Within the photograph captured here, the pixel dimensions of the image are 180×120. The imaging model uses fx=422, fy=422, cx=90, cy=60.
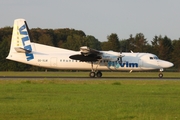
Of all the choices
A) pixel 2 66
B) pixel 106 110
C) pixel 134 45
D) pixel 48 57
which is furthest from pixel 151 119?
pixel 134 45

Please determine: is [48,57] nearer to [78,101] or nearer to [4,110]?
[78,101]

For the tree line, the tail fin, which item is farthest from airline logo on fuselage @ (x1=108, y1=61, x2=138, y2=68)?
the tree line

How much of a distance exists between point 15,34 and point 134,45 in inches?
1620

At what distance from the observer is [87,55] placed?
43.7 metres

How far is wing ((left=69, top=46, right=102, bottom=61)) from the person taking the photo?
4321 cm

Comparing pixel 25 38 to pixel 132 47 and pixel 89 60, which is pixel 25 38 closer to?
pixel 89 60

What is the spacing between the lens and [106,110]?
15273 mm

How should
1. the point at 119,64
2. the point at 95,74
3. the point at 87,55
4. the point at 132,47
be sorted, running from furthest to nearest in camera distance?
the point at 132,47, the point at 95,74, the point at 119,64, the point at 87,55

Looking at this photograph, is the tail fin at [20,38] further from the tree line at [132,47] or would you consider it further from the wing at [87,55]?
the tree line at [132,47]

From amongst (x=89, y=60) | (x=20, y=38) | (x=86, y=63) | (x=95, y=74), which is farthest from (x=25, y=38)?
(x=95, y=74)

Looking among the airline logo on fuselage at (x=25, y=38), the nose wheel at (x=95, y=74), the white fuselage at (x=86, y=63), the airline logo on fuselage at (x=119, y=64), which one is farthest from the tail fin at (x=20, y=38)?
the airline logo on fuselage at (x=119, y=64)

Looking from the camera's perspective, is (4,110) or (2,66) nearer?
(4,110)

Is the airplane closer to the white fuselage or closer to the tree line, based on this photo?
the white fuselage

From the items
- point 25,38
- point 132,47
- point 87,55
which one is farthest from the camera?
point 132,47
